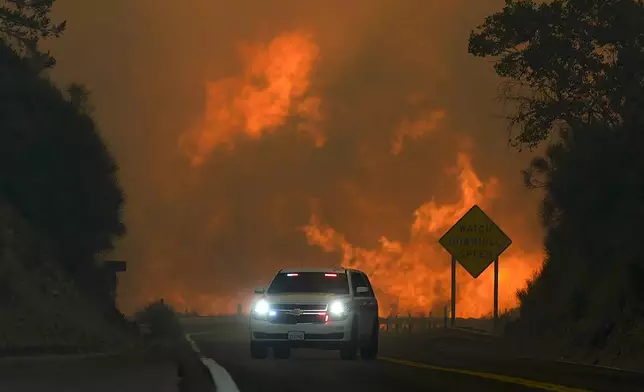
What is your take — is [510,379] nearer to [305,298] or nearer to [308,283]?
[305,298]

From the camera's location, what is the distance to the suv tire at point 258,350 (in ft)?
90.1

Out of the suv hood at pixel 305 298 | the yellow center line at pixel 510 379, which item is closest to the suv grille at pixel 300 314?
the suv hood at pixel 305 298

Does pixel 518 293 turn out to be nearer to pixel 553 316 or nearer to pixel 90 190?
pixel 553 316

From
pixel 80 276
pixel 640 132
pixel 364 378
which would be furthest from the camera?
pixel 80 276

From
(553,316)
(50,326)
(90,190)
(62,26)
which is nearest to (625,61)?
(553,316)

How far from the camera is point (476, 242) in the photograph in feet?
142

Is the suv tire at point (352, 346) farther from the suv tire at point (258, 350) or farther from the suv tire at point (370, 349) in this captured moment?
the suv tire at point (258, 350)

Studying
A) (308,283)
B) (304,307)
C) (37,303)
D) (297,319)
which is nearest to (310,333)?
(297,319)

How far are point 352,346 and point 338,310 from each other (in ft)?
2.71

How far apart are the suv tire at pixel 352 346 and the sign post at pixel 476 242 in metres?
16.0

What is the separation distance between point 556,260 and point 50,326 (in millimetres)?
18119

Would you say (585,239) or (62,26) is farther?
(62,26)

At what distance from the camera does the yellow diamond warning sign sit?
141 ft

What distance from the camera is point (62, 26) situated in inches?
1718
